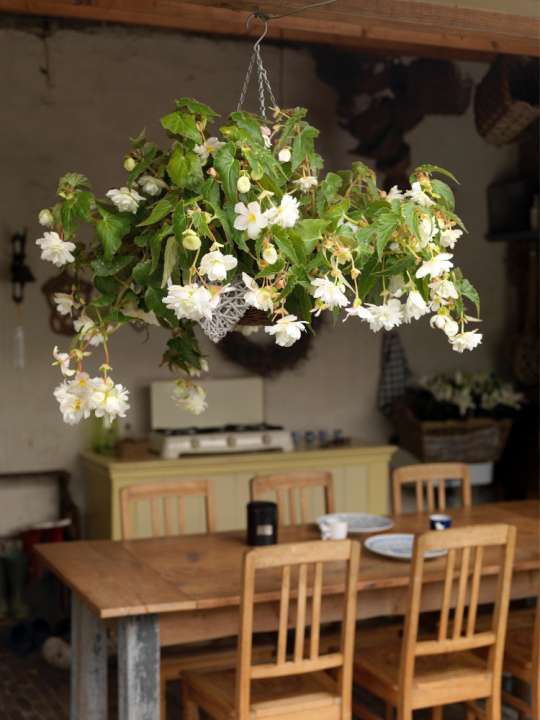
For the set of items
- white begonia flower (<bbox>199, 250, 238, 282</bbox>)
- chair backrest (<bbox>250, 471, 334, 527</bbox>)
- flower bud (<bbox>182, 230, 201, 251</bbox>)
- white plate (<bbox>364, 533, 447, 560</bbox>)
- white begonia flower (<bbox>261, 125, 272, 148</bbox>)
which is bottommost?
white plate (<bbox>364, 533, 447, 560</bbox>)

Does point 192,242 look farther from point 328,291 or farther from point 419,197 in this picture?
point 419,197

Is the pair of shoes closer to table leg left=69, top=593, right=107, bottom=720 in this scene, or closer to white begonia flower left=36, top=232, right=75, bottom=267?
table leg left=69, top=593, right=107, bottom=720

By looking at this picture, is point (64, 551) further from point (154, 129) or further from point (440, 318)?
point (154, 129)

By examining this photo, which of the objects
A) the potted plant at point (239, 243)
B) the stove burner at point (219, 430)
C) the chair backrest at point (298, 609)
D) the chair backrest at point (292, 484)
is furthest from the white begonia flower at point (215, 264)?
the stove burner at point (219, 430)

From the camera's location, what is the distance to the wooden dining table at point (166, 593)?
3.29 metres

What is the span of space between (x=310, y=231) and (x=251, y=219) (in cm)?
16

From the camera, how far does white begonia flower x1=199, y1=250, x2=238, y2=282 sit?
2.34 m

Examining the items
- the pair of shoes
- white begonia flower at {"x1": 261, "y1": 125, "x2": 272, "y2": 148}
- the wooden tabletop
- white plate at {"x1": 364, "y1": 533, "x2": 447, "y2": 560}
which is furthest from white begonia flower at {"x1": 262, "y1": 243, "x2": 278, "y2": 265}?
the pair of shoes

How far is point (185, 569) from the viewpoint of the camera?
370 cm

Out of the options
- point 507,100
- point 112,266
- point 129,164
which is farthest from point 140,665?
point 507,100

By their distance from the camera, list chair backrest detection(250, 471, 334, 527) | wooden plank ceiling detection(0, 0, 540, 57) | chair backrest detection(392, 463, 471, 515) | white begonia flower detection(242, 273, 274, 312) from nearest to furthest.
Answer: white begonia flower detection(242, 273, 274, 312) → wooden plank ceiling detection(0, 0, 540, 57) → chair backrest detection(250, 471, 334, 527) → chair backrest detection(392, 463, 471, 515)

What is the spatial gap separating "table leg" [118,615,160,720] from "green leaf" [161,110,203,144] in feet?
4.96

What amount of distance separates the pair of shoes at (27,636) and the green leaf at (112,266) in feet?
11.2

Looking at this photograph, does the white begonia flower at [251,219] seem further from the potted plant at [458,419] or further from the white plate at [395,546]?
the potted plant at [458,419]
